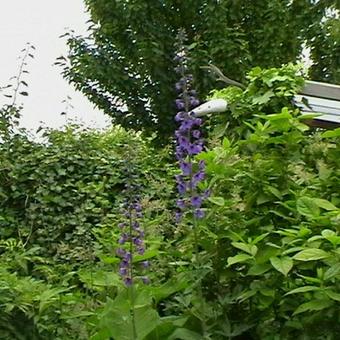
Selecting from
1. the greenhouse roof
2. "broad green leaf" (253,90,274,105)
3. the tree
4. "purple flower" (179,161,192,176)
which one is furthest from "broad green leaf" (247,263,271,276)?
the tree

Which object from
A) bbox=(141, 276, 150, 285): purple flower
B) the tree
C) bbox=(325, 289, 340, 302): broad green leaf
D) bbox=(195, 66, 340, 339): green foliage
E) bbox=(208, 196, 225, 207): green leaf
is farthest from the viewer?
the tree

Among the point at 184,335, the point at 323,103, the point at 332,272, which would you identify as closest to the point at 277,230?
the point at 332,272

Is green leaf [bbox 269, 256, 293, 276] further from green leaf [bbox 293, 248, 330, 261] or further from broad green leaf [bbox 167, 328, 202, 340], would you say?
broad green leaf [bbox 167, 328, 202, 340]

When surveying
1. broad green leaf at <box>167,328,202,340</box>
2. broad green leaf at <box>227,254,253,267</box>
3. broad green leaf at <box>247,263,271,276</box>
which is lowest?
broad green leaf at <box>167,328,202,340</box>

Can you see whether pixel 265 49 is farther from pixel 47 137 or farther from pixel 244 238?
pixel 244 238

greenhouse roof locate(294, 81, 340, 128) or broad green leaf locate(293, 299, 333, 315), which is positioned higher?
greenhouse roof locate(294, 81, 340, 128)

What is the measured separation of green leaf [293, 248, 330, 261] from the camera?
2027mm

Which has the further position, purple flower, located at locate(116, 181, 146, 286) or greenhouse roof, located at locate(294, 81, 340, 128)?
greenhouse roof, located at locate(294, 81, 340, 128)

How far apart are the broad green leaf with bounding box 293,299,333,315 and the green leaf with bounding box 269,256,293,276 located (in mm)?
107

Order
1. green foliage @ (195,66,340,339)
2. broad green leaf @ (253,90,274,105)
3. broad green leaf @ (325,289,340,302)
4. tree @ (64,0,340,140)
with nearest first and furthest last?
1. broad green leaf @ (325,289,340,302)
2. green foliage @ (195,66,340,339)
3. broad green leaf @ (253,90,274,105)
4. tree @ (64,0,340,140)

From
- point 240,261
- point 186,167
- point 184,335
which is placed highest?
point 186,167

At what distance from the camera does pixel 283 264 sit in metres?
2.07

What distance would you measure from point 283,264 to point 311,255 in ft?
0.29

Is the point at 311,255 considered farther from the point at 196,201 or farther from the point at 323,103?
the point at 323,103
